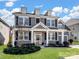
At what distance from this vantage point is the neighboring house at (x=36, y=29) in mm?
44119

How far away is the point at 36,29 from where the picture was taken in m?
44.6

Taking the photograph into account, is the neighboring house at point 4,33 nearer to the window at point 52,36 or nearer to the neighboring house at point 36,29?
the neighboring house at point 36,29

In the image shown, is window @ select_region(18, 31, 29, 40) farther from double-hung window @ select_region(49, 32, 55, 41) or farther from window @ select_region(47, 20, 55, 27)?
window @ select_region(47, 20, 55, 27)

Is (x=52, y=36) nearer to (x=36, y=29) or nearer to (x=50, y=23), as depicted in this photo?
(x=50, y=23)

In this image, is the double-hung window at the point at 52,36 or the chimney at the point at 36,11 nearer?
the chimney at the point at 36,11

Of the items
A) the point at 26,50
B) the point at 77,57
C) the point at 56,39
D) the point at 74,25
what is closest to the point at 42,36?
the point at 56,39

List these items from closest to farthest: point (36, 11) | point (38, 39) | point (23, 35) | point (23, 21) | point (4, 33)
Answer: point (23, 35), point (23, 21), point (4, 33), point (38, 39), point (36, 11)

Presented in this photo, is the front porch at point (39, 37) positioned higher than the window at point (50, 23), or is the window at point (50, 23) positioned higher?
the window at point (50, 23)

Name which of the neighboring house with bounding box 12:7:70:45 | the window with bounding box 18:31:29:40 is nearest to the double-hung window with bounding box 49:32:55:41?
the neighboring house with bounding box 12:7:70:45

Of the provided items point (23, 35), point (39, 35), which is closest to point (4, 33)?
point (23, 35)

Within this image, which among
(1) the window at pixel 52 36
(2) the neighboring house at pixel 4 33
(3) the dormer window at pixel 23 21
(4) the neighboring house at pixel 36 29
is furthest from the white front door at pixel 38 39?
(2) the neighboring house at pixel 4 33

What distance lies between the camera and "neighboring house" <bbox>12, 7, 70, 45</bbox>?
44.1 meters

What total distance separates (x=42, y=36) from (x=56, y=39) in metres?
2.84

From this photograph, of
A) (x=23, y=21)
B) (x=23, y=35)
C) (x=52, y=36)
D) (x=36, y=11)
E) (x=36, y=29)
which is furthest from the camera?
(x=52, y=36)
